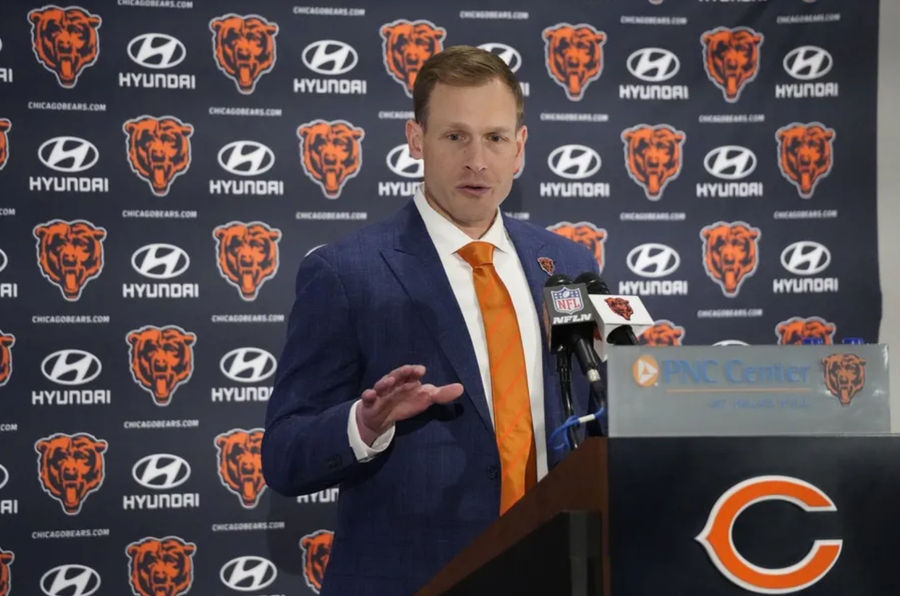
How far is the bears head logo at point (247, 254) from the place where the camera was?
3.85m

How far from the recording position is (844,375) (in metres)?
0.99

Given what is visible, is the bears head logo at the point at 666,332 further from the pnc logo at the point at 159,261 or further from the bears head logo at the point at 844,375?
the bears head logo at the point at 844,375

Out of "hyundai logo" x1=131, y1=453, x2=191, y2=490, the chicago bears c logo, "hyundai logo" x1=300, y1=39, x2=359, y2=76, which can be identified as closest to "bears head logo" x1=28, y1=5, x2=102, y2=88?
the chicago bears c logo

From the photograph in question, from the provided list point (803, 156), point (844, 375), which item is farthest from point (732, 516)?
point (803, 156)

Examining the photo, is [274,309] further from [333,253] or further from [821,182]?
[821,182]

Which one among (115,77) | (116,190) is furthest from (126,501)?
(115,77)

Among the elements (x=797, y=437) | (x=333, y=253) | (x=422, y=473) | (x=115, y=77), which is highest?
(x=115, y=77)

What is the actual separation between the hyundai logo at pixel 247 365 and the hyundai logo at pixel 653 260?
146 cm

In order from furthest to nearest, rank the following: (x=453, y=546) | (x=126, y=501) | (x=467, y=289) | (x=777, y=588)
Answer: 1. (x=126, y=501)
2. (x=467, y=289)
3. (x=453, y=546)
4. (x=777, y=588)

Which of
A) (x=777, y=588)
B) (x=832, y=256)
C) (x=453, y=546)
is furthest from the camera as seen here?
(x=832, y=256)

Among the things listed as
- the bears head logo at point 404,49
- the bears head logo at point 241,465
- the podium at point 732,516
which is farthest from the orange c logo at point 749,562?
the bears head logo at point 404,49

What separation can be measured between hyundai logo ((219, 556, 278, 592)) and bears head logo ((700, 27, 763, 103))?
258 centimetres

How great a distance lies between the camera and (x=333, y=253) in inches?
82.2

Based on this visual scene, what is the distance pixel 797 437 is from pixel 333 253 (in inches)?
50.6
